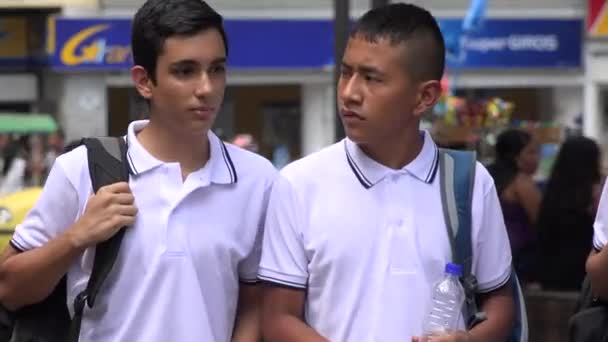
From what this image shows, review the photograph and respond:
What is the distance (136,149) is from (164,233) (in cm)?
26

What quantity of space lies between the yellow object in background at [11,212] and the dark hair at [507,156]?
2.79 meters

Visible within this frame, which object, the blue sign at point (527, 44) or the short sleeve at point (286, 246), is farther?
the blue sign at point (527, 44)

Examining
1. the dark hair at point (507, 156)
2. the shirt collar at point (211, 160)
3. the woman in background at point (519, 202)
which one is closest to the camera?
the shirt collar at point (211, 160)

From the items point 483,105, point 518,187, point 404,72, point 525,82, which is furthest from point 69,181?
point 525,82

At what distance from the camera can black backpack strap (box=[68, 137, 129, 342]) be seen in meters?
3.21

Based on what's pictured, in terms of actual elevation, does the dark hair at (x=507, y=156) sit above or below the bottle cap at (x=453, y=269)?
below

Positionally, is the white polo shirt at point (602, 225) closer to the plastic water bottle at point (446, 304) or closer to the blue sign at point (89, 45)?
the plastic water bottle at point (446, 304)

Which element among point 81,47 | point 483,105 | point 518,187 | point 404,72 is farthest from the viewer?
point 81,47

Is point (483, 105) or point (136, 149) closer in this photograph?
point (136, 149)

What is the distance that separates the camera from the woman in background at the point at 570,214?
7.63 meters

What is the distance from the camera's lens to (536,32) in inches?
940

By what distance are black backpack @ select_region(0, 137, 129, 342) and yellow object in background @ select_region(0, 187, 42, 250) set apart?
3.45 metres

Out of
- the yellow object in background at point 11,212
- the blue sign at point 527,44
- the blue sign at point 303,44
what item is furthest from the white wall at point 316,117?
the yellow object in background at point 11,212

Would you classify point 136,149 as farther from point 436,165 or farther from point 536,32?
point 536,32
